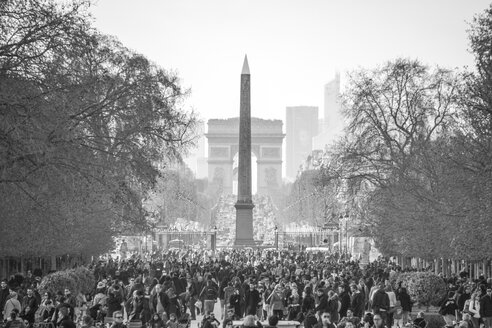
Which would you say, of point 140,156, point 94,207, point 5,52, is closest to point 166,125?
point 94,207

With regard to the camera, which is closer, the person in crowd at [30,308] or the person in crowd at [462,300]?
the person in crowd at [30,308]

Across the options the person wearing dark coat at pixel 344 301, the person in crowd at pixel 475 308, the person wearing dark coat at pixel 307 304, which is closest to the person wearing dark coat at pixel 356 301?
the person wearing dark coat at pixel 344 301

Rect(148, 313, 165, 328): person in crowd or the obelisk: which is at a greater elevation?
the obelisk

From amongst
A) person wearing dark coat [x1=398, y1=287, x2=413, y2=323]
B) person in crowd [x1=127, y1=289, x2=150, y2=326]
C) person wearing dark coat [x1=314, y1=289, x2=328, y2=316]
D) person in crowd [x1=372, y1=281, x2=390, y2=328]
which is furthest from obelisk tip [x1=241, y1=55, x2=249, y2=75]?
person in crowd [x1=127, y1=289, x2=150, y2=326]

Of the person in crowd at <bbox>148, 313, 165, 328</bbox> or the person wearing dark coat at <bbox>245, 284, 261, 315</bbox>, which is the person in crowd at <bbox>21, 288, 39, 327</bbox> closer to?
the person in crowd at <bbox>148, 313, 165, 328</bbox>

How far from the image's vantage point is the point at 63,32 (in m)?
25.2

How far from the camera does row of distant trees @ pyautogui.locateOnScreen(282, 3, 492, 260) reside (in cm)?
3406

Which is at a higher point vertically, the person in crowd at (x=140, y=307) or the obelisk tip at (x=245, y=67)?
the obelisk tip at (x=245, y=67)

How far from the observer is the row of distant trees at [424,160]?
34.1 m

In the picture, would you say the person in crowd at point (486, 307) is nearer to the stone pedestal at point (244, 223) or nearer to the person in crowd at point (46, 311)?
the person in crowd at point (46, 311)

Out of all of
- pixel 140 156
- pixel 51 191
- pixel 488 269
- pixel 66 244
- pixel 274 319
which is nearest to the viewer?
pixel 274 319

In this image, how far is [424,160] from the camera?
50.2m

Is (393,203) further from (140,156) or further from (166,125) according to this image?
(140,156)

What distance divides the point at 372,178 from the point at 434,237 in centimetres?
1297
